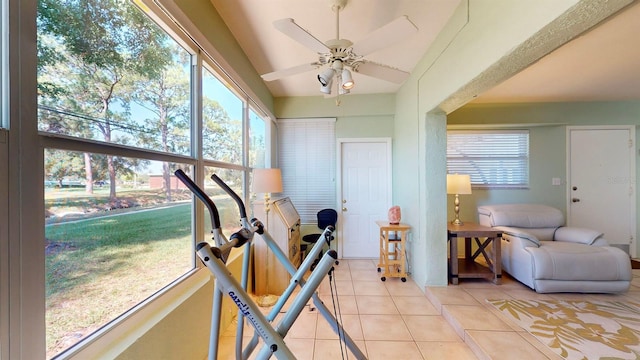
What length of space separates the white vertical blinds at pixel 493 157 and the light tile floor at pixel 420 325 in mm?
1633

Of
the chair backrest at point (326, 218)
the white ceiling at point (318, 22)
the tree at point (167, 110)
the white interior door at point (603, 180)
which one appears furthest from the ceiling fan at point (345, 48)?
the white interior door at point (603, 180)

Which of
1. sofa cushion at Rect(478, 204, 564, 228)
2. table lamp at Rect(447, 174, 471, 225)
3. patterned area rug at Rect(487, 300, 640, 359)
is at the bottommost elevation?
patterned area rug at Rect(487, 300, 640, 359)

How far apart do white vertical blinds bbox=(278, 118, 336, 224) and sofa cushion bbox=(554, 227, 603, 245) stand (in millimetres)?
3113

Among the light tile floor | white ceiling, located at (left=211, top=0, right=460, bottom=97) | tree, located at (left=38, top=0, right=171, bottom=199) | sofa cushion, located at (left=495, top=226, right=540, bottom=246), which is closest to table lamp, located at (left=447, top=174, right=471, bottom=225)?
sofa cushion, located at (left=495, top=226, right=540, bottom=246)

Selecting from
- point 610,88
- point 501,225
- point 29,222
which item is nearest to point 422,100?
point 501,225

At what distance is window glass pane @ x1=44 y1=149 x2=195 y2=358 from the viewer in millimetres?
878

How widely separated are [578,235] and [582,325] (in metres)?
1.48

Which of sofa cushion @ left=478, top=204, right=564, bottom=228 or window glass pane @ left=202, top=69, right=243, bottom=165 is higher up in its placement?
window glass pane @ left=202, top=69, right=243, bottom=165

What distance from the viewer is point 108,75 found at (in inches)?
42.8

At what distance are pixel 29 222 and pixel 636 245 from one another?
666 cm

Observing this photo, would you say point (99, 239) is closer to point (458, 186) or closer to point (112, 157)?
point (112, 157)

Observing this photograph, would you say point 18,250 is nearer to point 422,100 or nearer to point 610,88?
point 422,100

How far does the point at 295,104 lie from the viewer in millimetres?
3992

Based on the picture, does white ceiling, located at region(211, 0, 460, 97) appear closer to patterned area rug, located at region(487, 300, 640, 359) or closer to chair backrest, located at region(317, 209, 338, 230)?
chair backrest, located at region(317, 209, 338, 230)
